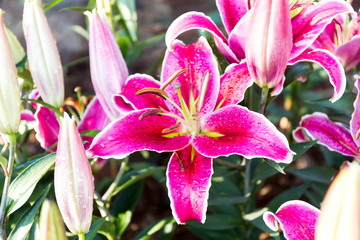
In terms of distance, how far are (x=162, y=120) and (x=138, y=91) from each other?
0.19 feet

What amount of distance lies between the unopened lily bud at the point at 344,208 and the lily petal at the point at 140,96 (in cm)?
36

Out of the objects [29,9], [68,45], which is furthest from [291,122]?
[68,45]

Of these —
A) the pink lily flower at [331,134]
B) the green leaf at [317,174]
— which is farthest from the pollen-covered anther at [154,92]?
the green leaf at [317,174]

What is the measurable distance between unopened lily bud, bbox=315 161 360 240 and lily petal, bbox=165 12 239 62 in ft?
1.16

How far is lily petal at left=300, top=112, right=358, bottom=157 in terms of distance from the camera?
2.56 ft

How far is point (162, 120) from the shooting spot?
716 mm

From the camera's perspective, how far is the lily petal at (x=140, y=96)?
2.34ft

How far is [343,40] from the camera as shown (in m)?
0.84

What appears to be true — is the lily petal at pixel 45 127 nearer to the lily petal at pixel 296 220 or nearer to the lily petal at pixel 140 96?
the lily petal at pixel 140 96

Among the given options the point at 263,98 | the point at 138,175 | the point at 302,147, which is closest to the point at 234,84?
the point at 263,98

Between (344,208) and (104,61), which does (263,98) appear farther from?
(344,208)

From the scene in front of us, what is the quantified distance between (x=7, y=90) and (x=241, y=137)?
28 cm

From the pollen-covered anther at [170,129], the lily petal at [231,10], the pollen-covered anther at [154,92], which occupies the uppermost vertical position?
the lily petal at [231,10]

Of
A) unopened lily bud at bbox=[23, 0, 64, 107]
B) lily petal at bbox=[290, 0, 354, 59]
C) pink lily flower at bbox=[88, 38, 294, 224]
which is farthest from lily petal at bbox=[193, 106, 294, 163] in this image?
unopened lily bud at bbox=[23, 0, 64, 107]
